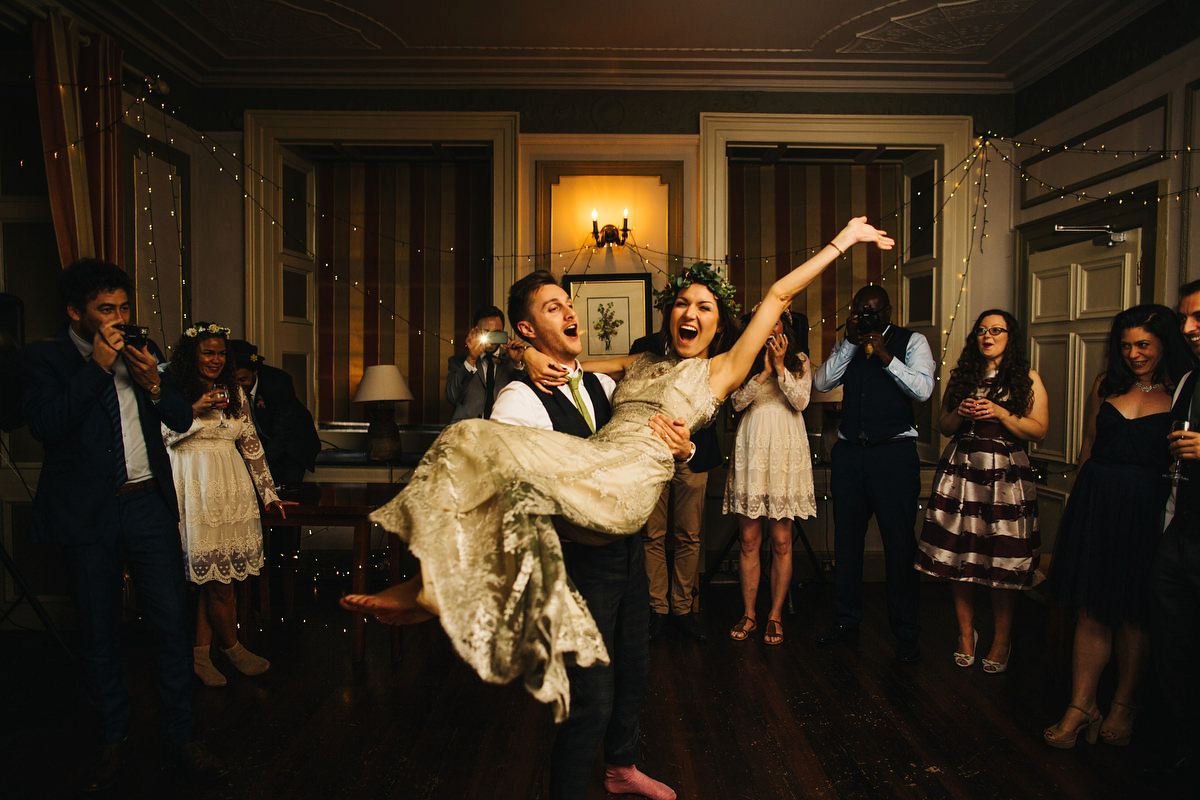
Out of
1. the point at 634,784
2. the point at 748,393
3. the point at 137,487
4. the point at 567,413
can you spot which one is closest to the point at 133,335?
the point at 137,487

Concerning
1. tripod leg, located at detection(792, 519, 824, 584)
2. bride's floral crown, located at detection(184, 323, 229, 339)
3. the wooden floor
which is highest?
bride's floral crown, located at detection(184, 323, 229, 339)

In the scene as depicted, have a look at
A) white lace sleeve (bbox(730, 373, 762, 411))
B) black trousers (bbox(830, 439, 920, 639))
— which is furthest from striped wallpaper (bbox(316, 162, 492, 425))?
black trousers (bbox(830, 439, 920, 639))

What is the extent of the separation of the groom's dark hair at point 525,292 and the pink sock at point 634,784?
1441mm

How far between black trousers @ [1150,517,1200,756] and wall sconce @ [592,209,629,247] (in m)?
3.65

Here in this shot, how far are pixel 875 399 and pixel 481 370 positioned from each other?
2116 millimetres

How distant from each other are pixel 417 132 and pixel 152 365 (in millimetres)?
3305

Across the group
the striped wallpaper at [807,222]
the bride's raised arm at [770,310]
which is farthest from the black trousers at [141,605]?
the striped wallpaper at [807,222]

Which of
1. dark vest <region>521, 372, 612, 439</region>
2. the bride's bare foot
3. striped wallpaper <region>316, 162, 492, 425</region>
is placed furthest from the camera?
striped wallpaper <region>316, 162, 492, 425</region>

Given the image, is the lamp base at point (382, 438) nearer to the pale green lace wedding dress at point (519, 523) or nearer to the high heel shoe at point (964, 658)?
the pale green lace wedding dress at point (519, 523)

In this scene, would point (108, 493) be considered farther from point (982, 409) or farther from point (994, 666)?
point (994, 666)

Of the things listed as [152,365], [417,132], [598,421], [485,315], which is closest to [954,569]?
[598,421]

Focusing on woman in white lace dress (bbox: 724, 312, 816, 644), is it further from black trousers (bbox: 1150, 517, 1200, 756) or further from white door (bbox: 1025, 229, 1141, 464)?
white door (bbox: 1025, 229, 1141, 464)

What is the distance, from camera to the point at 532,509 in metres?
1.65

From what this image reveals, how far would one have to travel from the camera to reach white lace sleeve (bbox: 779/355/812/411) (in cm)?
386
